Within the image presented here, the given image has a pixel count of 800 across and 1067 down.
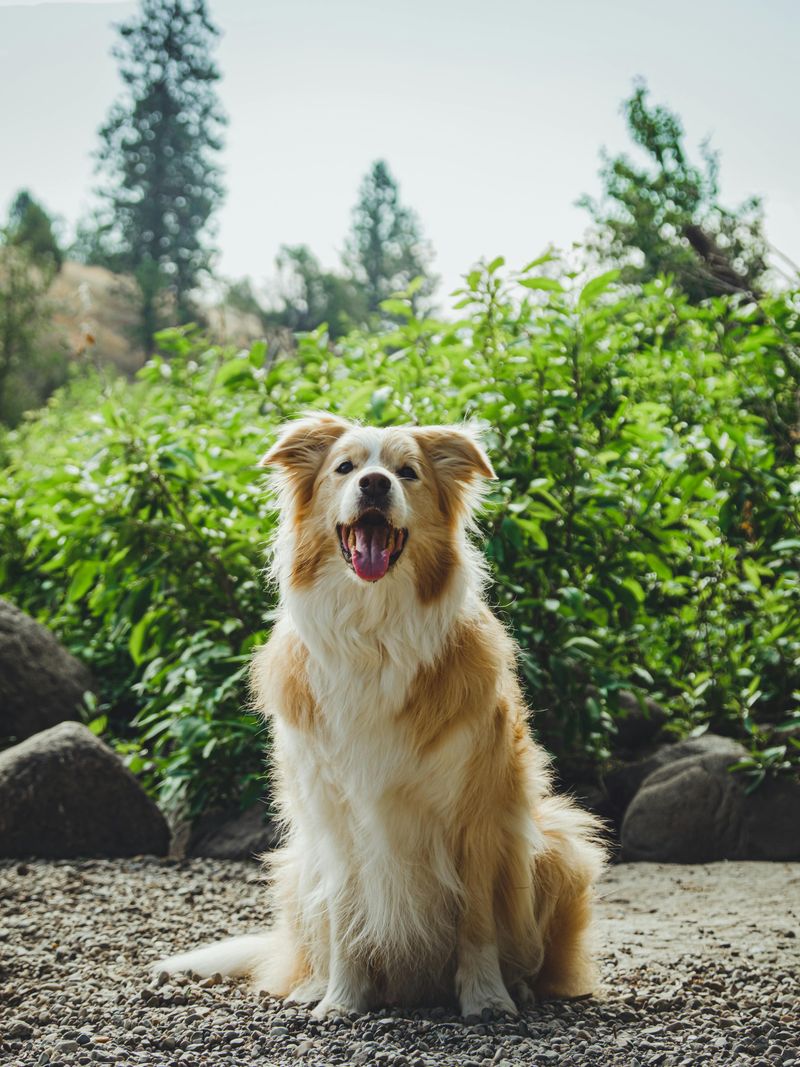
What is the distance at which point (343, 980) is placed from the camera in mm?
3342

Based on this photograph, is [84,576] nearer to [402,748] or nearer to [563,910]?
[402,748]

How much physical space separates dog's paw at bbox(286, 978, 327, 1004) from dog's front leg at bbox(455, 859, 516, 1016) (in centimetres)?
49

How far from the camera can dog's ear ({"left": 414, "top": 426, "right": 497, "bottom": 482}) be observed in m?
3.47

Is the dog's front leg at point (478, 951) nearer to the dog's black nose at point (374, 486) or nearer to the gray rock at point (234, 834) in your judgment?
the dog's black nose at point (374, 486)

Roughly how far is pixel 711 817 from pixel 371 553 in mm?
3456

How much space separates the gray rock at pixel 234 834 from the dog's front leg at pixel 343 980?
221 centimetres

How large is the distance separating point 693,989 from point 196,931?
2073 mm

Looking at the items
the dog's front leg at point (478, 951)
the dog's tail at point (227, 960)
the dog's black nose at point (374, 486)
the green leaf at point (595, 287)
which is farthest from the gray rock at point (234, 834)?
the green leaf at point (595, 287)

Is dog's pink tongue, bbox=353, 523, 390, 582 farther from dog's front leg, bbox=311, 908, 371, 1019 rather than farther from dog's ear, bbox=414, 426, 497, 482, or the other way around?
dog's front leg, bbox=311, 908, 371, 1019

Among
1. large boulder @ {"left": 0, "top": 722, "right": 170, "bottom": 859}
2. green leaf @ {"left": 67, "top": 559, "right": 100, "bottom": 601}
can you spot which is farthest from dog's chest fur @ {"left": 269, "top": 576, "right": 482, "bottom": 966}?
green leaf @ {"left": 67, "top": 559, "right": 100, "bottom": 601}

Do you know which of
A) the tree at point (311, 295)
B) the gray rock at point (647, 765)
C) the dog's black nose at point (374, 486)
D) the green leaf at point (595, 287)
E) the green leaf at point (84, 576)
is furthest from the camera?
the tree at point (311, 295)

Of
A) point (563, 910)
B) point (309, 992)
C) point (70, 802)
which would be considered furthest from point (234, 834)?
point (563, 910)

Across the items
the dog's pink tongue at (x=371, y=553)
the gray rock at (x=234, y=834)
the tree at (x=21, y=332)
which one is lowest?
the gray rock at (x=234, y=834)

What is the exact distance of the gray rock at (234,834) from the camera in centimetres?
564
